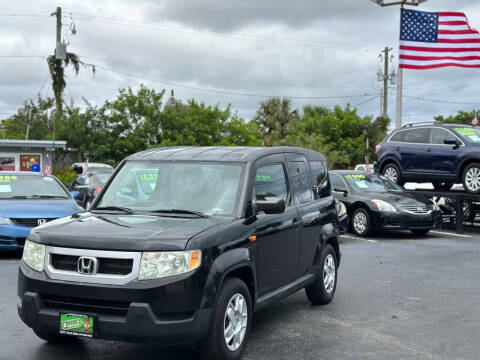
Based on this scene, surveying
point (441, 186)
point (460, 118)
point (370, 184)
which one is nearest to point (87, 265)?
point (370, 184)

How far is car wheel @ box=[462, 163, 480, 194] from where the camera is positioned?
13.5 metres

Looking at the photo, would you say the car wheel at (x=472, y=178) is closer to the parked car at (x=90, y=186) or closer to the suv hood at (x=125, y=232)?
the suv hood at (x=125, y=232)

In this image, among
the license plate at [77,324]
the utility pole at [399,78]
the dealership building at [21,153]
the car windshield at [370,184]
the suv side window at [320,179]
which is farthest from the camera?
the dealership building at [21,153]

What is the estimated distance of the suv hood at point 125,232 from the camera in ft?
14.5

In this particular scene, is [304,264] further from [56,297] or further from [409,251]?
[409,251]

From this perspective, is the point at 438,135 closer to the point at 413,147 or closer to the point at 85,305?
the point at 413,147

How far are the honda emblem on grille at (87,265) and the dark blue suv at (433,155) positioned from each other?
35.9 ft

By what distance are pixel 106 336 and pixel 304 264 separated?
2.64m

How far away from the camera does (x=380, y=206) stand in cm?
1404

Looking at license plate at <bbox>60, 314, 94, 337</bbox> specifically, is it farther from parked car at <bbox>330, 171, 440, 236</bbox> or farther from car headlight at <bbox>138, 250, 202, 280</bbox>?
parked car at <bbox>330, 171, 440, 236</bbox>

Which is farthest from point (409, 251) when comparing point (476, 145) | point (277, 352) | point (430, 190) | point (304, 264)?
point (277, 352)

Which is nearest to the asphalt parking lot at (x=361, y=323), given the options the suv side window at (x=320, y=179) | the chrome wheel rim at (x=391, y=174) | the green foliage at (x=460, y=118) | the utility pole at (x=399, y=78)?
the suv side window at (x=320, y=179)

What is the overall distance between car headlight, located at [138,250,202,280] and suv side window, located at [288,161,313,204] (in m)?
2.22

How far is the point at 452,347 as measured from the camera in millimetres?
5492
